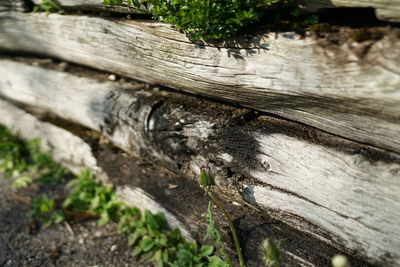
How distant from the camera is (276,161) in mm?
2273

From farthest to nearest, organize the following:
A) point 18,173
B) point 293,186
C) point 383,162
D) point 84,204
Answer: point 18,173, point 84,204, point 293,186, point 383,162

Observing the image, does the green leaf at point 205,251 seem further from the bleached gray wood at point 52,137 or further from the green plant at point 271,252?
the bleached gray wood at point 52,137

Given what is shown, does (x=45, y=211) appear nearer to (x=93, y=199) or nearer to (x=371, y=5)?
(x=93, y=199)

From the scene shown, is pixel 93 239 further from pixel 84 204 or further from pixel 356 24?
pixel 356 24

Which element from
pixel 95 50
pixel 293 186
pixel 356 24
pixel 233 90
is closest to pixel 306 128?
pixel 293 186

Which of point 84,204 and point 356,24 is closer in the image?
point 356,24

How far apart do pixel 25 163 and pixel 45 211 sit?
1.05 meters

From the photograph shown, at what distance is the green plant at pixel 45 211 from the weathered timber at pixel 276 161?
0.96 meters

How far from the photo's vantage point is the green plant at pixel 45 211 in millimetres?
3746

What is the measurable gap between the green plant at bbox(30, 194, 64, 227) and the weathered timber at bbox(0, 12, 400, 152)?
1559 millimetres

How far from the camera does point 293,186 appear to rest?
2.21 meters

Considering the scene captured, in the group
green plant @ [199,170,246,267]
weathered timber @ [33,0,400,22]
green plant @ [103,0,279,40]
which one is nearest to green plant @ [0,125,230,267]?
green plant @ [199,170,246,267]

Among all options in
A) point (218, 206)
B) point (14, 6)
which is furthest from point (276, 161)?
point (14, 6)

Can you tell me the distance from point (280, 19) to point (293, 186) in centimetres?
95
